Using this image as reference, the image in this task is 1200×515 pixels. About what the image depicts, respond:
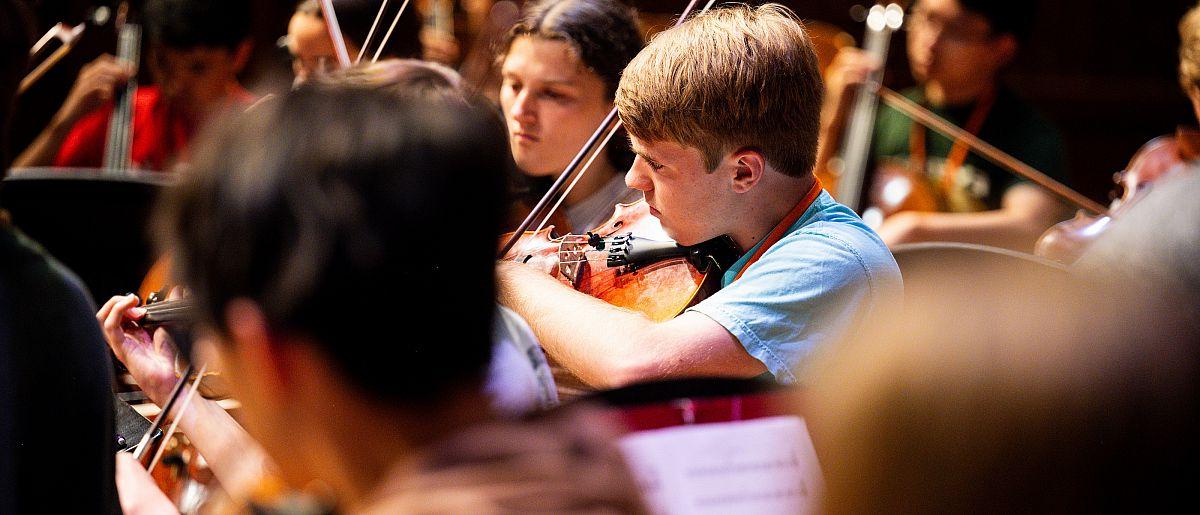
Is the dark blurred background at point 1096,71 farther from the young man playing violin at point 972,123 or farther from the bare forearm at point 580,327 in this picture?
the bare forearm at point 580,327

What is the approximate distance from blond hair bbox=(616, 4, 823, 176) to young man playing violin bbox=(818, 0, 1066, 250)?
66.2 inches

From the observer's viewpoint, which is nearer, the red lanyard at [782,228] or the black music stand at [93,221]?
the red lanyard at [782,228]

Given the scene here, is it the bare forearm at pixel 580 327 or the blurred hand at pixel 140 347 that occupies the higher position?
the bare forearm at pixel 580 327

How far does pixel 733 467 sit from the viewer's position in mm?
1053

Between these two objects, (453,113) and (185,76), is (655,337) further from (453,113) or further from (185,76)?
(185,76)

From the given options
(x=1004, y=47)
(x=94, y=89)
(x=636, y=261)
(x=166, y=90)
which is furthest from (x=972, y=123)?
(x=94, y=89)

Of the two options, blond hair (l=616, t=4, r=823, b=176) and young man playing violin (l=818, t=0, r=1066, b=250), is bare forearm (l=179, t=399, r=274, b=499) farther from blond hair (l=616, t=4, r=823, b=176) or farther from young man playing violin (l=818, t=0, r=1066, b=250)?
young man playing violin (l=818, t=0, r=1066, b=250)

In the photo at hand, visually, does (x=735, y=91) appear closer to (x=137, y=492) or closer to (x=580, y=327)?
Result: (x=580, y=327)

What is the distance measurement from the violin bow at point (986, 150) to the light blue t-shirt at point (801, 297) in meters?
1.78

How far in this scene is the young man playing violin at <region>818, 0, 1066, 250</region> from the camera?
10.6 ft

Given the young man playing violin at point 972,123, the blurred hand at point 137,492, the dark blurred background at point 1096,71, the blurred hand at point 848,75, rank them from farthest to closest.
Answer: the dark blurred background at point 1096,71
the blurred hand at point 848,75
the young man playing violin at point 972,123
the blurred hand at point 137,492

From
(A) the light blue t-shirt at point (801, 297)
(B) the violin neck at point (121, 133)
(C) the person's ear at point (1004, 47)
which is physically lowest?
(B) the violin neck at point (121, 133)

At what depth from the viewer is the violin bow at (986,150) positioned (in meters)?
3.11

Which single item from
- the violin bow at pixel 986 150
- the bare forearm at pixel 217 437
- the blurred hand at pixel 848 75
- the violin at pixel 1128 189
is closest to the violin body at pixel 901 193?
the violin bow at pixel 986 150
